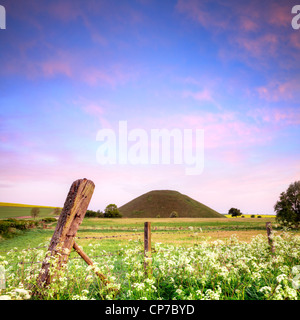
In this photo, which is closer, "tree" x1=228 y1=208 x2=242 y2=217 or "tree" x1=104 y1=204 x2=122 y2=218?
"tree" x1=104 y1=204 x2=122 y2=218

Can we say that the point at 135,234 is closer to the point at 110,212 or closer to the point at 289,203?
the point at 289,203

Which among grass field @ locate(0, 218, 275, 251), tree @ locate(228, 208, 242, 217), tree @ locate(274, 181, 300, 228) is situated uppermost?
tree @ locate(274, 181, 300, 228)

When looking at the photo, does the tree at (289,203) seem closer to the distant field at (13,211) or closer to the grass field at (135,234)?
the grass field at (135,234)

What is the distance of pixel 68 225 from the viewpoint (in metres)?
6.03

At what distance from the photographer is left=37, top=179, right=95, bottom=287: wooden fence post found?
5844mm

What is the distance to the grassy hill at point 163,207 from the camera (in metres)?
123

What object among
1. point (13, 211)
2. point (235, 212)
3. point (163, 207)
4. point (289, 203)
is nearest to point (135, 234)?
point (289, 203)

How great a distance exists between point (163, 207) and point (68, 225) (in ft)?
414

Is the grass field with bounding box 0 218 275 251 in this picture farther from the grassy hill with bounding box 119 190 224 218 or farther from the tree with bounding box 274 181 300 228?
the grassy hill with bounding box 119 190 224 218

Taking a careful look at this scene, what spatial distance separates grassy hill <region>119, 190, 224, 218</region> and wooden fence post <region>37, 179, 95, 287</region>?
375 feet

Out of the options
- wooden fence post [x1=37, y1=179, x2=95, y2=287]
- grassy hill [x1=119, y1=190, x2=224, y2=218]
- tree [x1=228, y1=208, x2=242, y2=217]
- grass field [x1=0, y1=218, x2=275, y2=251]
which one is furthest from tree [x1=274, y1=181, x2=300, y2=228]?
tree [x1=228, y1=208, x2=242, y2=217]

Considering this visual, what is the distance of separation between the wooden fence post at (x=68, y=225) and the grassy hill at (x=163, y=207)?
375 feet
